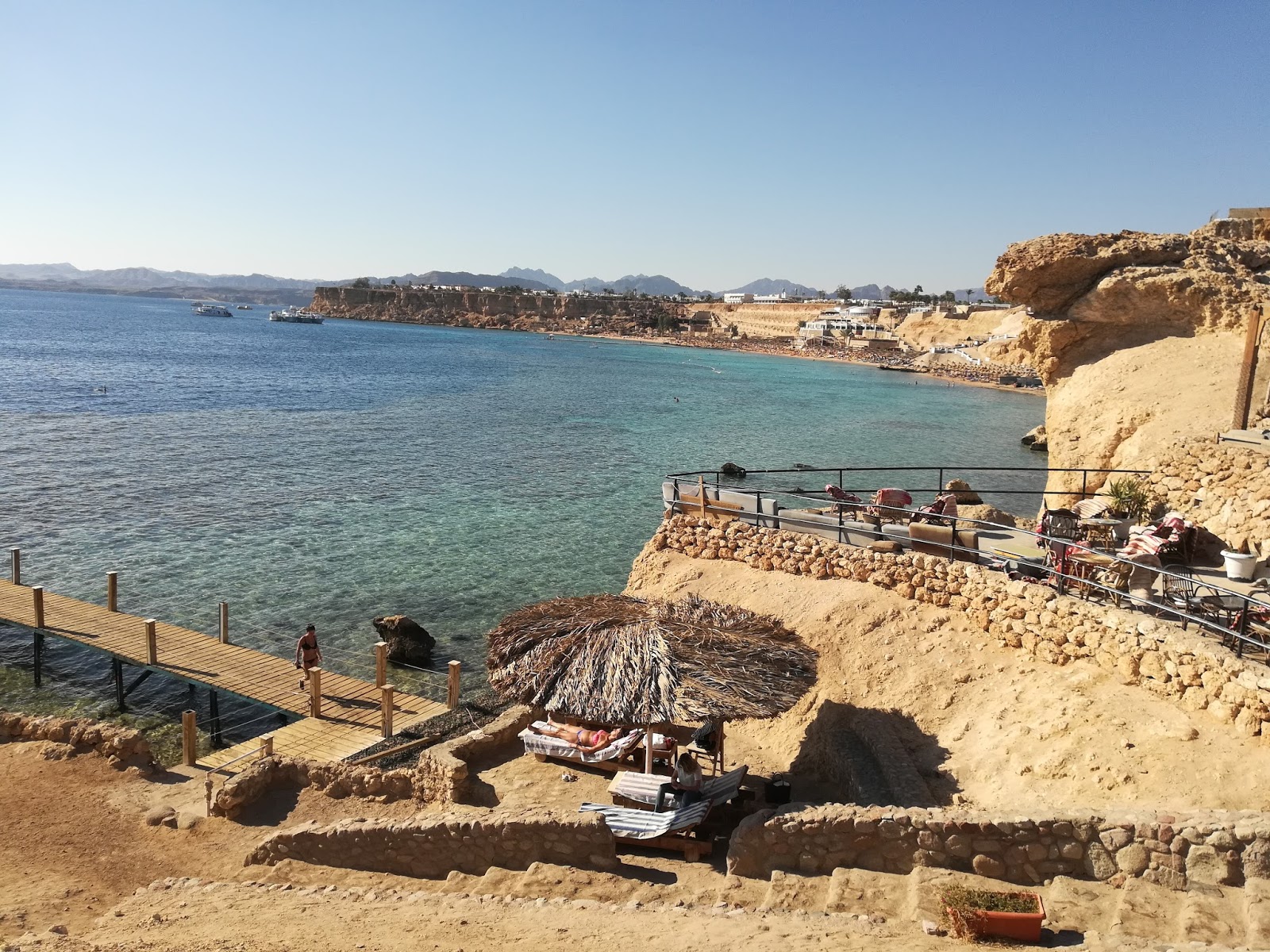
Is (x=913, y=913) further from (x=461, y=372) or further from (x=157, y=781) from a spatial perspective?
(x=461, y=372)

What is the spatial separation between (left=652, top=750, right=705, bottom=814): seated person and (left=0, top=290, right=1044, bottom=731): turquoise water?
8493 mm

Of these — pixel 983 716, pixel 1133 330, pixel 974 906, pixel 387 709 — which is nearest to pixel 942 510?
pixel 983 716

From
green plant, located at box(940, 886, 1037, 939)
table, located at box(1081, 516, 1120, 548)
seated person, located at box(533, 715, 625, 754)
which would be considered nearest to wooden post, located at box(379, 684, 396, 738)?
seated person, located at box(533, 715, 625, 754)

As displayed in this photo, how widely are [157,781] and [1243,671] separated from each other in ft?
44.4

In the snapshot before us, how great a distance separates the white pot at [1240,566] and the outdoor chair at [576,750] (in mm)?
8193

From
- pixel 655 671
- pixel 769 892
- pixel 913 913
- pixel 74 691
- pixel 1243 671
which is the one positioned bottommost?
pixel 74 691

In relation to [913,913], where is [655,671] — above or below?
above

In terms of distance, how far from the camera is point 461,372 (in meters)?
94.2

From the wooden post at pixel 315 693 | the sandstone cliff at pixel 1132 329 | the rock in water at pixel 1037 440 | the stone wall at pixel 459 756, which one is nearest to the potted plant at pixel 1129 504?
the sandstone cliff at pixel 1132 329

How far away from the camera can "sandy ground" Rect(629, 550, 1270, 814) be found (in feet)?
27.9

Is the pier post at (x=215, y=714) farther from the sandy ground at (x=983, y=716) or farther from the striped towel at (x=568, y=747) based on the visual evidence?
the sandy ground at (x=983, y=716)

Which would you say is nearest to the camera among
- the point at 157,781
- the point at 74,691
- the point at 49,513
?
the point at 157,781

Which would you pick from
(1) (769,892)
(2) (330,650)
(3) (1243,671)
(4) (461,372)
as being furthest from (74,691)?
(4) (461,372)

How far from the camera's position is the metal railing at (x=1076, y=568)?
31.6 feet
